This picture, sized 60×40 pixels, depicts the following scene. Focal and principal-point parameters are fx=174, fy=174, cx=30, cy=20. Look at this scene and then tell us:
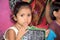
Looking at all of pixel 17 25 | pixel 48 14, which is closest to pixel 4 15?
pixel 17 25

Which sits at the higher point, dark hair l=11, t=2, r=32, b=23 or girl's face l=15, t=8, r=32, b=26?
dark hair l=11, t=2, r=32, b=23

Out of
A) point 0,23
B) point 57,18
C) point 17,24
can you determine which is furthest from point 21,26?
point 57,18

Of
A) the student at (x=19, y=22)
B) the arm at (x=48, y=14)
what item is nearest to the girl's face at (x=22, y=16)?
the student at (x=19, y=22)

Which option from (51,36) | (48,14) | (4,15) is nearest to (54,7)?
(48,14)

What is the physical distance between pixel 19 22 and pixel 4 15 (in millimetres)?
113

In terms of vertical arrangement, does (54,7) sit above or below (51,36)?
above

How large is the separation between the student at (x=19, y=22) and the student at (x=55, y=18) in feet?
0.55

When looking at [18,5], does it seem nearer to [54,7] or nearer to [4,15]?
[4,15]

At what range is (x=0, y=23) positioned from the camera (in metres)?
1.14

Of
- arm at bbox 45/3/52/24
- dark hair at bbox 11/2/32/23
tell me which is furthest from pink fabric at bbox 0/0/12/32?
arm at bbox 45/3/52/24

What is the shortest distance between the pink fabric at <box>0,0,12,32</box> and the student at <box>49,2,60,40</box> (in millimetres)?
A: 283

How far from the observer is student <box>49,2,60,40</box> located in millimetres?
1149

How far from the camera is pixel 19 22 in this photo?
3.68 ft

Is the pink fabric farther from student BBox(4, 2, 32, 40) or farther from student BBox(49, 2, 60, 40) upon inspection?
student BBox(49, 2, 60, 40)
